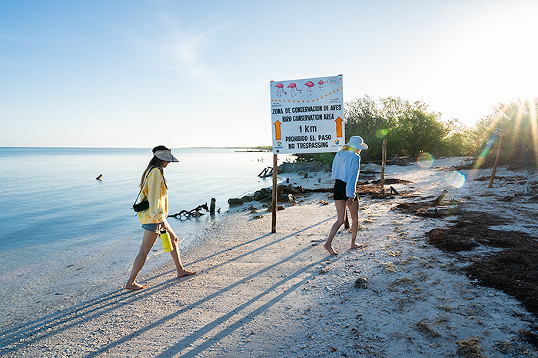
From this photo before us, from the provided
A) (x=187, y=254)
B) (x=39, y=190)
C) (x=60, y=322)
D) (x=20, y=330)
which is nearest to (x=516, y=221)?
(x=187, y=254)

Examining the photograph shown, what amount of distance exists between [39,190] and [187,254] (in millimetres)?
23355

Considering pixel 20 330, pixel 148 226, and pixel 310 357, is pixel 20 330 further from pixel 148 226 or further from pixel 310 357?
pixel 310 357

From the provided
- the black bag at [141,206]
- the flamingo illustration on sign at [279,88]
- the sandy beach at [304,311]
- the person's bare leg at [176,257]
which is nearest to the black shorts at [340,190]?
the sandy beach at [304,311]

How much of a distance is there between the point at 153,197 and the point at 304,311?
280 centimetres

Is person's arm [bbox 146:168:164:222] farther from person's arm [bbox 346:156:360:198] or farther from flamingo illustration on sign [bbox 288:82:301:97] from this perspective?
flamingo illustration on sign [bbox 288:82:301:97]

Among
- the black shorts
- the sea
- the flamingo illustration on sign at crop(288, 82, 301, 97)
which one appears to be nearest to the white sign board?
the flamingo illustration on sign at crop(288, 82, 301, 97)

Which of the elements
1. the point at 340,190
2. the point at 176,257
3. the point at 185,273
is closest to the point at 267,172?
the point at 340,190

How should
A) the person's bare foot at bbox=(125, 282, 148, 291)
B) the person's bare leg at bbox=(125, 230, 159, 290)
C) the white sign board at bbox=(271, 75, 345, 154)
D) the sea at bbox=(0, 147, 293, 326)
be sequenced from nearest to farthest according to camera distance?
the person's bare leg at bbox=(125, 230, 159, 290), the person's bare foot at bbox=(125, 282, 148, 291), the sea at bbox=(0, 147, 293, 326), the white sign board at bbox=(271, 75, 345, 154)

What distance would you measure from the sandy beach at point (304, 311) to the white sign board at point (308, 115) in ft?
8.16

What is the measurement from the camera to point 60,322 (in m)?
4.04

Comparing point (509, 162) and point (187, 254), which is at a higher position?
point (509, 162)

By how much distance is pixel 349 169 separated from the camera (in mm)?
5355

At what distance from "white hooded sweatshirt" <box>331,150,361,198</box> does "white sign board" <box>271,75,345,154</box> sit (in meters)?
1.59

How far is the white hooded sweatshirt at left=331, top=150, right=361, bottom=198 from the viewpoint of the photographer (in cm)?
532
